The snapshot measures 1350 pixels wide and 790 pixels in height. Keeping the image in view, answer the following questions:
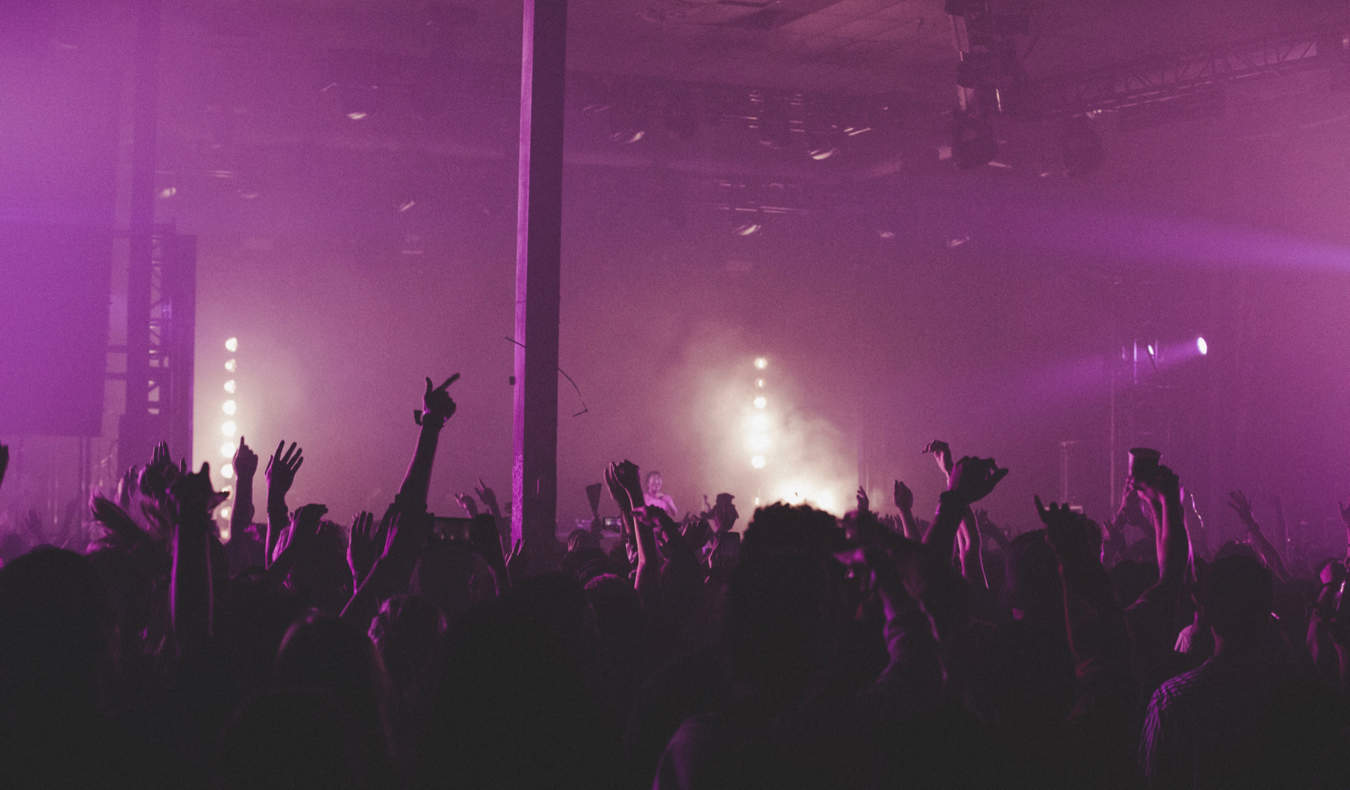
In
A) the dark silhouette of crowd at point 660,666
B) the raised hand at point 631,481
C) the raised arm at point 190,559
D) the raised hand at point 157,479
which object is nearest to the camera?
the dark silhouette of crowd at point 660,666

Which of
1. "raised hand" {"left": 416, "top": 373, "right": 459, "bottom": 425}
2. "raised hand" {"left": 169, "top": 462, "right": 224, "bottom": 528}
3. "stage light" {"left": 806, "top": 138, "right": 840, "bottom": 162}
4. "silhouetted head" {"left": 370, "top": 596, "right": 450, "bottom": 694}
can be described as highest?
"stage light" {"left": 806, "top": 138, "right": 840, "bottom": 162}

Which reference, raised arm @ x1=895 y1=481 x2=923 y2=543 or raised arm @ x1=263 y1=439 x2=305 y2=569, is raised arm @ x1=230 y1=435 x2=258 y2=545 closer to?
raised arm @ x1=263 y1=439 x2=305 y2=569

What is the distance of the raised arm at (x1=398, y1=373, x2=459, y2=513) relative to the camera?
Answer: 3.81 m

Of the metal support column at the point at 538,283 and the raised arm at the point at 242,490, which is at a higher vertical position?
the metal support column at the point at 538,283

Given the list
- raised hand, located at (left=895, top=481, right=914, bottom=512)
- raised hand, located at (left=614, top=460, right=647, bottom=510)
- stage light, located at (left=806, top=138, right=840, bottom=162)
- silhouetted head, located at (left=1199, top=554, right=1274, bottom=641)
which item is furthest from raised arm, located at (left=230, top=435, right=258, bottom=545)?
stage light, located at (left=806, top=138, right=840, bottom=162)

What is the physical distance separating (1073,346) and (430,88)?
402 inches

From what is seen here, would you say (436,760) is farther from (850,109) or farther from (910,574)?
(850,109)

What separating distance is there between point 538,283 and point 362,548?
14.2ft

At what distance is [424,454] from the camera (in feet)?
13.4

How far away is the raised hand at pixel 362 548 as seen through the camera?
3943 millimetres

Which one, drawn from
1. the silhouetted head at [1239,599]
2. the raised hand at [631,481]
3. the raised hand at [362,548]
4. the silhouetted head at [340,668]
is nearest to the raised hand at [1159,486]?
the silhouetted head at [1239,599]

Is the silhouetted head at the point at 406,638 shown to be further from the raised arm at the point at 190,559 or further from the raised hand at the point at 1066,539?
the raised hand at the point at 1066,539

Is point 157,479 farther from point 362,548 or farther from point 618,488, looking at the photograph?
point 618,488

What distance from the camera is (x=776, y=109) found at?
55.5 ft
